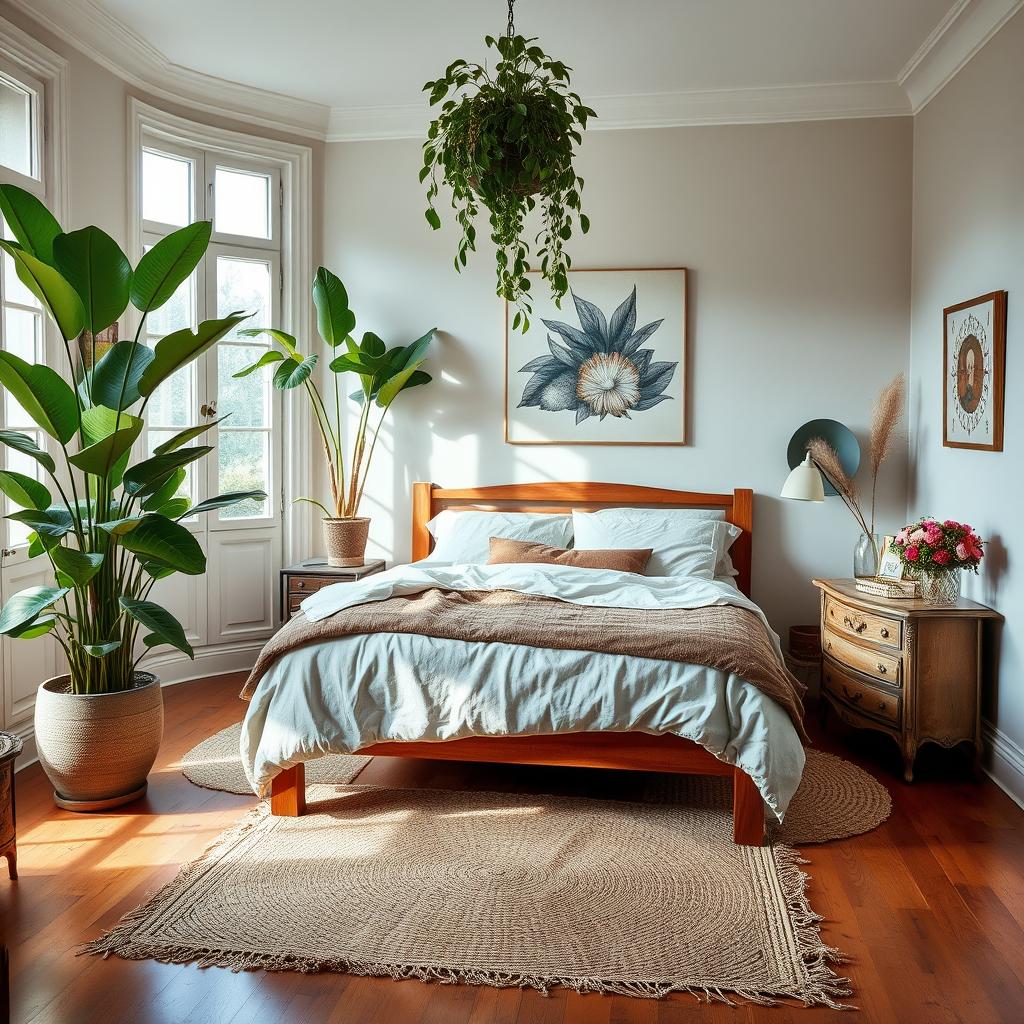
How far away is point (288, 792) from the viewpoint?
325 cm

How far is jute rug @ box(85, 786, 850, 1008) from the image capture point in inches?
92.0

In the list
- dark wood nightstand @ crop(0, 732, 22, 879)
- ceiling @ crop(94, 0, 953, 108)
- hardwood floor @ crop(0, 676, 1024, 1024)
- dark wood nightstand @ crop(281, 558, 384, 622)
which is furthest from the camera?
dark wood nightstand @ crop(281, 558, 384, 622)

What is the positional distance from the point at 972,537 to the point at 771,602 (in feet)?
4.53

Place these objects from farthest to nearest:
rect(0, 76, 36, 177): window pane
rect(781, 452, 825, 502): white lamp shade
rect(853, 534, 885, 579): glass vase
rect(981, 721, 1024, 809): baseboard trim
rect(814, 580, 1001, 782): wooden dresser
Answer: rect(781, 452, 825, 502): white lamp shade
rect(853, 534, 885, 579): glass vase
rect(0, 76, 36, 177): window pane
rect(814, 580, 1001, 782): wooden dresser
rect(981, 721, 1024, 809): baseboard trim

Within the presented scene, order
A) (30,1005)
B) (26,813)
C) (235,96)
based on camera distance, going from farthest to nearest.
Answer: (235,96) → (26,813) → (30,1005)

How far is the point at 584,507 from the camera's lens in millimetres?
5066

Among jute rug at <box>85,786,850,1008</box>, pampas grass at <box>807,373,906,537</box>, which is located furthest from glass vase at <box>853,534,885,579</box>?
jute rug at <box>85,786,850,1008</box>

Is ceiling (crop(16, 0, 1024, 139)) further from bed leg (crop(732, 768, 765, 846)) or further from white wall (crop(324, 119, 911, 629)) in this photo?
bed leg (crop(732, 768, 765, 846))

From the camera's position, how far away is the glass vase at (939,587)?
3771 millimetres

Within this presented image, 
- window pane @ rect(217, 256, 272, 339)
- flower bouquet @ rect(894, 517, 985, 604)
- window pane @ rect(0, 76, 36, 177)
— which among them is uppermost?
window pane @ rect(0, 76, 36, 177)

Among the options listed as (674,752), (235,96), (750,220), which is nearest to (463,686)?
(674,752)

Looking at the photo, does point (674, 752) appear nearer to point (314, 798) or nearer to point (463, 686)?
point (463, 686)

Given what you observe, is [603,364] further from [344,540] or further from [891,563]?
[891,563]

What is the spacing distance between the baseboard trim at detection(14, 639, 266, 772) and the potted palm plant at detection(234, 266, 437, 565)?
74cm
